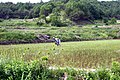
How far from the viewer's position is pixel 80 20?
6919cm

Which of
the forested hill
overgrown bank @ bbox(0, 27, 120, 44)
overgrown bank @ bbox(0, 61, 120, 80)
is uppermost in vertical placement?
overgrown bank @ bbox(0, 61, 120, 80)

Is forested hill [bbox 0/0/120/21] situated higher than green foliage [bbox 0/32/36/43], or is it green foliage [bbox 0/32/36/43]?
green foliage [bbox 0/32/36/43]

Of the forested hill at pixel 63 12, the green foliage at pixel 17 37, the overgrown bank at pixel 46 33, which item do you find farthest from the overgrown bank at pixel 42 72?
the forested hill at pixel 63 12

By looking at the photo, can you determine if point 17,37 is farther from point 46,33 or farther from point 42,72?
point 42,72

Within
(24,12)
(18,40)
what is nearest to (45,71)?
(18,40)

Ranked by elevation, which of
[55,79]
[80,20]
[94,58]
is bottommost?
[80,20]

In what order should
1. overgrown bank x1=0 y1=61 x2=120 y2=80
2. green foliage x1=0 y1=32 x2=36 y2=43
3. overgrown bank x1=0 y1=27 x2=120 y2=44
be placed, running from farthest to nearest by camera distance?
overgrown bank x1=0 y1=27 x2=120 y2=44, green foliage x1=0 y1=32 x2=36 y2=43, overgrown bank x1=0 y1=61 x2=120 y2=80

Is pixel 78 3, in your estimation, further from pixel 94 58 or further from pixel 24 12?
pixel 94 58

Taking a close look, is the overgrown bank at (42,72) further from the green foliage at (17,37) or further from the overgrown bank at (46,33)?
the green foliage at (17,37)

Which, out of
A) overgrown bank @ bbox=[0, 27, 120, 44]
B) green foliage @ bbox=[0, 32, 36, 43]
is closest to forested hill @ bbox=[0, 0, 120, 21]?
overgrown bank @ bbox=[0, 27, 120, 44]

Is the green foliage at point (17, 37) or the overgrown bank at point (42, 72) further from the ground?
the overgrown bank at point (42, 72)

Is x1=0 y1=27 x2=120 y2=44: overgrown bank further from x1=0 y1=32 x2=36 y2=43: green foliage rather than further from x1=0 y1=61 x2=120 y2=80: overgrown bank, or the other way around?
x1=0 y1=61 x2=120 y2=80: overgrown bank

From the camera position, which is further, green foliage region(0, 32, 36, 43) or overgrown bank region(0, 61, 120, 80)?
green foliage region(0, 32, 36, 43)

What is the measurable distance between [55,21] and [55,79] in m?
45.7
